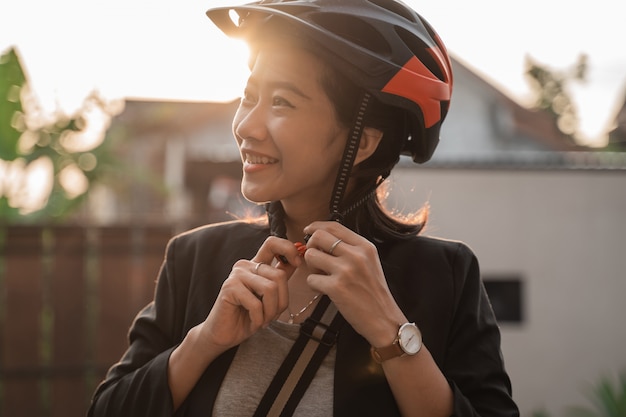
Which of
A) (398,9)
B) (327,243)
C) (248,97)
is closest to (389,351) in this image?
(327,243)

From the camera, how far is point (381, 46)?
230 centimetres

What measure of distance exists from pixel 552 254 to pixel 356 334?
31.1 ft

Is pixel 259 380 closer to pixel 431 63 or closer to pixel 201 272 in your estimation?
pixel 201 272

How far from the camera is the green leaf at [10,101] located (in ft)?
27.2

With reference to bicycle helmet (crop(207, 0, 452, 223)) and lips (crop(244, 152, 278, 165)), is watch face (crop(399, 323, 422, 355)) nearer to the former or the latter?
bicycle helmet (crop(207, 0, 452, 223))

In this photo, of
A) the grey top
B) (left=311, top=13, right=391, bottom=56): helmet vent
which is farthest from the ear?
the grey top

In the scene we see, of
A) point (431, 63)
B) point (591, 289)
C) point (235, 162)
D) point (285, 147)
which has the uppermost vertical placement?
point (431, 63)

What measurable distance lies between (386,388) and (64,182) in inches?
317

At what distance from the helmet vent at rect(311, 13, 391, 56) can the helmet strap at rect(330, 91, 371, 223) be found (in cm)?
16

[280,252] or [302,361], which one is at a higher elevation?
[280,252]

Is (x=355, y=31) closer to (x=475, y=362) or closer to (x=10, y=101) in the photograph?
(x=475, y=362)

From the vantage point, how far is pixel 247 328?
2104 mm

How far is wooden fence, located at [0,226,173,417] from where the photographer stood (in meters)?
6.53

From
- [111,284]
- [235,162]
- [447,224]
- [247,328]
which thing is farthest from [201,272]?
[447,224]
